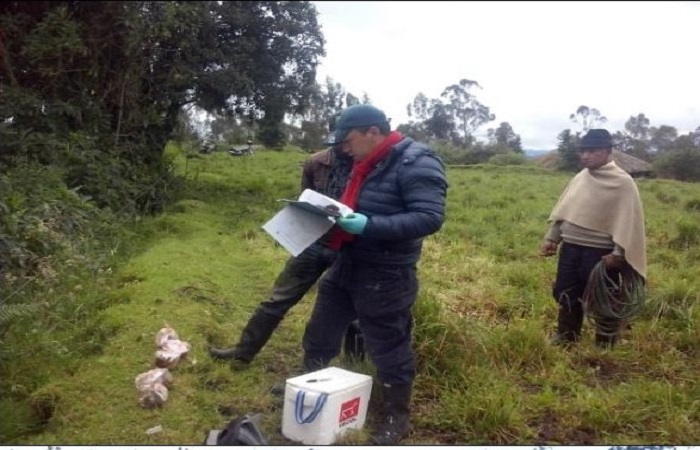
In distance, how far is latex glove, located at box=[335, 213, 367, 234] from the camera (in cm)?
225

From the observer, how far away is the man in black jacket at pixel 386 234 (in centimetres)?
229

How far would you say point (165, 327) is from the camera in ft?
9.93

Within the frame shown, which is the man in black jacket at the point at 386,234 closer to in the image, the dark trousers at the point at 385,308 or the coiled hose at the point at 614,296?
the dark trousers at the point at 385,308

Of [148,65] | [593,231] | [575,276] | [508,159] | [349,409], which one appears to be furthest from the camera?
[575,276]

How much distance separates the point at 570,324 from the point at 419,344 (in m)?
1.00

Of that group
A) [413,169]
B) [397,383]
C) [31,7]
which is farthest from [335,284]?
[31,7]

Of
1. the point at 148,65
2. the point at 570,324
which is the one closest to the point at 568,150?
the point at 570,324

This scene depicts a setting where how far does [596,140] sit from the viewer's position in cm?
291

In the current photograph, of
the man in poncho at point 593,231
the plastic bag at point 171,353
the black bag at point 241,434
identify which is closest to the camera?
the black bag at point 241,434

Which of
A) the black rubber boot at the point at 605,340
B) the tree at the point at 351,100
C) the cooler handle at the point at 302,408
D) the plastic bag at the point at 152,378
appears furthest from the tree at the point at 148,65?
the black rubber boot at the point at 605,340

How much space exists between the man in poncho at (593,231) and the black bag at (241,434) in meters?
1.82

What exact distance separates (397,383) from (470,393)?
332 millimetres

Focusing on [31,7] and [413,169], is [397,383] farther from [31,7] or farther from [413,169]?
[31,7]

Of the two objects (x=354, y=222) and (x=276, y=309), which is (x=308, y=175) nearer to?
(x=276, y=309)
